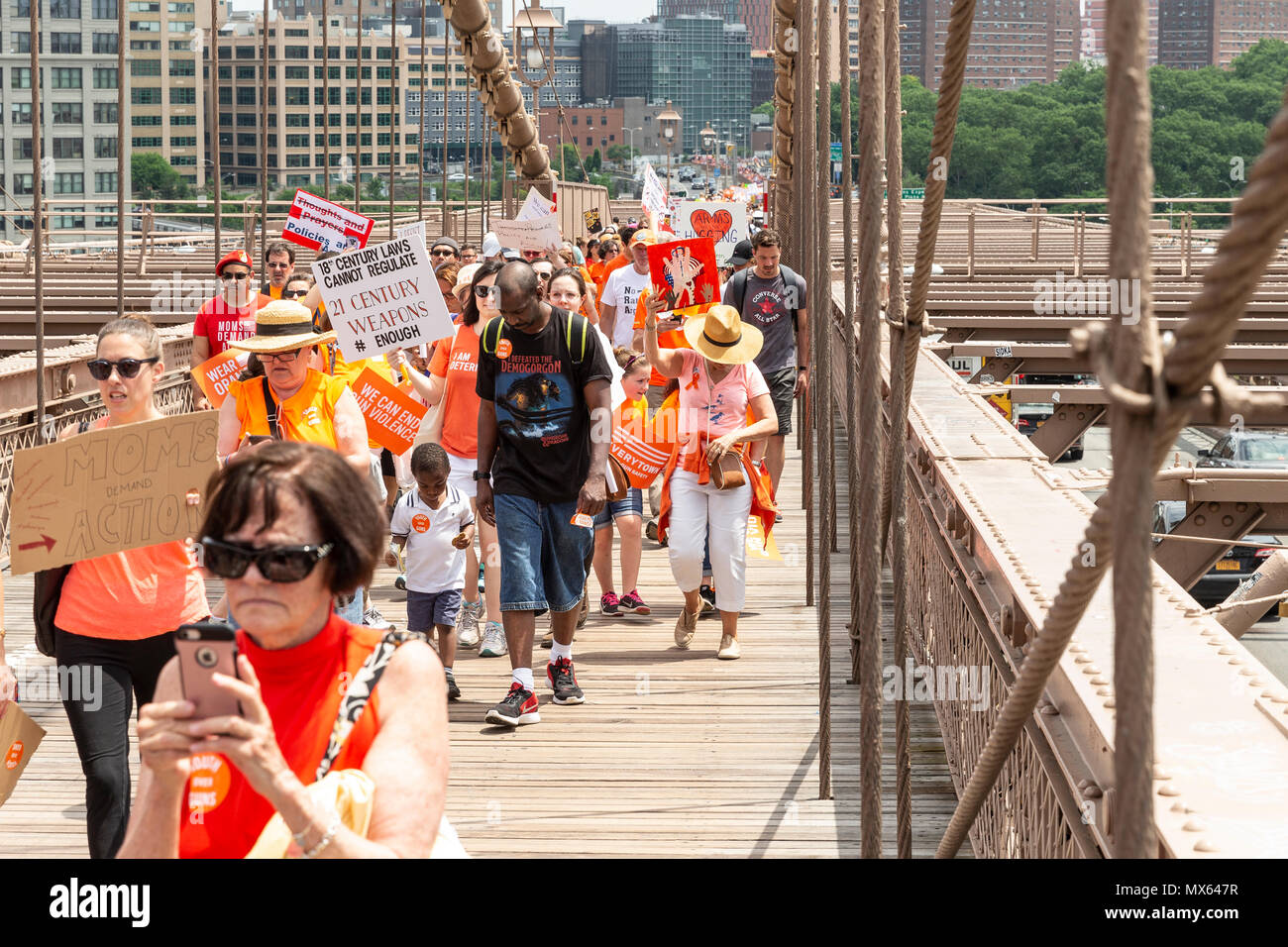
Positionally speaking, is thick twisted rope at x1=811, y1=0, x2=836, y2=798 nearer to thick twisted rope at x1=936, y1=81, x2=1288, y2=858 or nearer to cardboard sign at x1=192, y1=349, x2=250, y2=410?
cardboard sign at x1=192, y1=349, x2=250, y2=410

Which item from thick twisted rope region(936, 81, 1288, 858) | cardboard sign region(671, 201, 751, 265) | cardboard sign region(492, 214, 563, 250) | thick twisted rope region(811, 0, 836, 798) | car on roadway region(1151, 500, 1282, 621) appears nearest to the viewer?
thick twisted rope region(936, 81, 1288, 858)

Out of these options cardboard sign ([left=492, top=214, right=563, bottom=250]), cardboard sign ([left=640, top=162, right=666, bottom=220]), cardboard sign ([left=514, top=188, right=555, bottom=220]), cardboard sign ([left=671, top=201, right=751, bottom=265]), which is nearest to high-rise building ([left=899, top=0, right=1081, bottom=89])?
cardboard sign ([left=640, top=162, right=666, bottom=220])

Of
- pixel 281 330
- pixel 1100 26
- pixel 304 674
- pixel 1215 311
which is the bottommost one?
pixel 304 674

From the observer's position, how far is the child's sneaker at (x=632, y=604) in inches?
394

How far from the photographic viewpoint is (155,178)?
129m

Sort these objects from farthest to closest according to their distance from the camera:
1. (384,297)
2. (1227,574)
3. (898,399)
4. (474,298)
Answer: (1227,574) < (474,298) < (384,297) < (898,399)

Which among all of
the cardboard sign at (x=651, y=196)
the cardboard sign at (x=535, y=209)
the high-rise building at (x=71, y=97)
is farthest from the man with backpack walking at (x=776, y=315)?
the high-rise building at (x=71, y=97)

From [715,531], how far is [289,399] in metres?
3.12

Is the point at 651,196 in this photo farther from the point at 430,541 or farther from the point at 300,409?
the point at 300,409

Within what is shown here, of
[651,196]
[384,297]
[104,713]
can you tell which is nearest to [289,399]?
[104,713]

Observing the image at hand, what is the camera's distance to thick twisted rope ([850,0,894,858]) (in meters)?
3.99

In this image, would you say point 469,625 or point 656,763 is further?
point 469,625

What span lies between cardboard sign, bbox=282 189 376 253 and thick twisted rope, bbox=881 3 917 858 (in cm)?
862

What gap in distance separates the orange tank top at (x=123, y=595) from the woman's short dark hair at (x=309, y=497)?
250 cm
